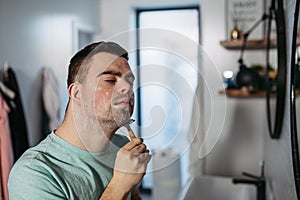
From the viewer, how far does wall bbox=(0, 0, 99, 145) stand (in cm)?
193

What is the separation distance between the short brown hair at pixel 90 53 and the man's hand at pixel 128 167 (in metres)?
0.14

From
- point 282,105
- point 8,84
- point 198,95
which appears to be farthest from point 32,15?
point 198,95

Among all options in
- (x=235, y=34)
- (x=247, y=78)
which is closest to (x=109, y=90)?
(x=247, y=78)

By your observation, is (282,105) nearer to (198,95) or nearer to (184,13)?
(198,95)

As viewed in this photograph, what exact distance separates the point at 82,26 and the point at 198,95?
2.22 meters

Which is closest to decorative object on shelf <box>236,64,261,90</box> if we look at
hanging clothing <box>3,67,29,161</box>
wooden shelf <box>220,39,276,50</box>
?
wooden shelf <box>220,39,276,50</box>

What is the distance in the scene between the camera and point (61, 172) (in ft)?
2.10

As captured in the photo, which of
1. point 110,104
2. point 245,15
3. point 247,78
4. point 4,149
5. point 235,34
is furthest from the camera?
point 245,15

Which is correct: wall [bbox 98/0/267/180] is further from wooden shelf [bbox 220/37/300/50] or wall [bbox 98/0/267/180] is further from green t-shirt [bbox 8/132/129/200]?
green t-shirt [bbox 8/132/129/200]

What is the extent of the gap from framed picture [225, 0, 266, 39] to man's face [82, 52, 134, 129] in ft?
7.12

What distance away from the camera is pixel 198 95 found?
0.63 meters

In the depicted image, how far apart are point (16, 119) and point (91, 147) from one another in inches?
54.7

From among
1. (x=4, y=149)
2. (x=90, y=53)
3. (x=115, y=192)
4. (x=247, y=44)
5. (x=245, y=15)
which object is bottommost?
(x=4, y=149)

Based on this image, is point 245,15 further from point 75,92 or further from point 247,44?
point 75,92
